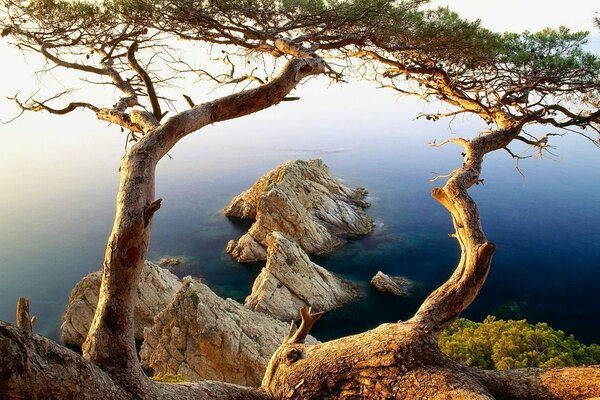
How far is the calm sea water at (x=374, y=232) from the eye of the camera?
74.1 ft

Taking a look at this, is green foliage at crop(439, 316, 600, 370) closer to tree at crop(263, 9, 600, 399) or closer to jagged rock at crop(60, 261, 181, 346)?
tree at crop(263, 9, 600, 399)

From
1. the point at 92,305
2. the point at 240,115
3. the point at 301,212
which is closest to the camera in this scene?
the point at 240,115

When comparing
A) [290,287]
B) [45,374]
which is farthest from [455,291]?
[290,287]

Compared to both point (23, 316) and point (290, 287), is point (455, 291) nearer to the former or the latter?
point (23, 316)

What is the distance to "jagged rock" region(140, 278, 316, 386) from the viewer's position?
1121 cm

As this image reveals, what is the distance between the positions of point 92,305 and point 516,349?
17036mm

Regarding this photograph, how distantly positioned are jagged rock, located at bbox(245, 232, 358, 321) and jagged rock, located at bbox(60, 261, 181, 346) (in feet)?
14.2

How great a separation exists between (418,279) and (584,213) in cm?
2709

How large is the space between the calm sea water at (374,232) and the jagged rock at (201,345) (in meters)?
8.13

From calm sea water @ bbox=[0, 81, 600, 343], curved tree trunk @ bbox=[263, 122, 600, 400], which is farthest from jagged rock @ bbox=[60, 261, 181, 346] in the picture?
curved tree trunk @ bbox=[263, 122, 600, 400]

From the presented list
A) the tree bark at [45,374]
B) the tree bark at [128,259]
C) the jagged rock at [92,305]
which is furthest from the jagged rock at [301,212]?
the tree bark at [45,374]

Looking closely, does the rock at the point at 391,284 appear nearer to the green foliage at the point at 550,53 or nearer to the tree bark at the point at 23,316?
the green foliage at the point at 550,53

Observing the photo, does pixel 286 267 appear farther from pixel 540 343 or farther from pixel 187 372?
pixel 540 343

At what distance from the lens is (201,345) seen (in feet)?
37.1
